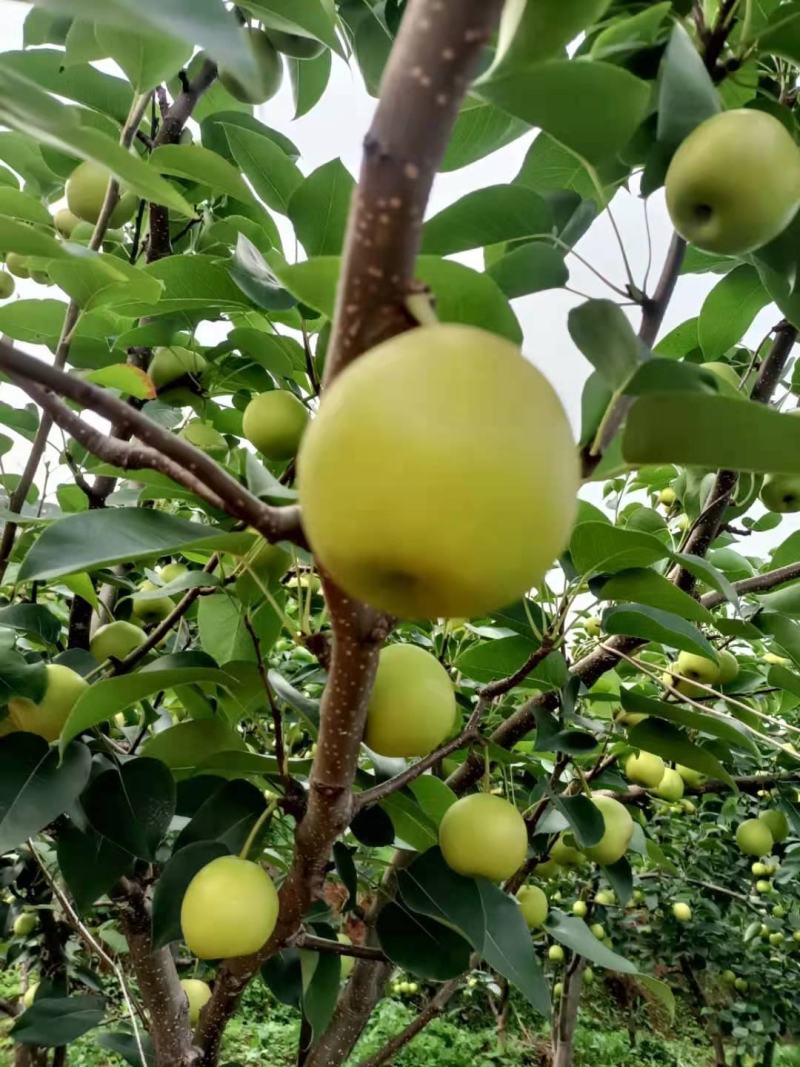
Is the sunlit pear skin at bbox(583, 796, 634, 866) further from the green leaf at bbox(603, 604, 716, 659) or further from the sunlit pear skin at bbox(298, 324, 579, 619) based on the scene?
the sunlit pear skin at bbox(298, 324, 579, 619)

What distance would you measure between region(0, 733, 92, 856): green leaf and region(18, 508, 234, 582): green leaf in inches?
12.3

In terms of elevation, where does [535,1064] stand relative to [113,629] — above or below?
below

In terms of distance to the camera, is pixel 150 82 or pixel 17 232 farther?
pixel 150 82

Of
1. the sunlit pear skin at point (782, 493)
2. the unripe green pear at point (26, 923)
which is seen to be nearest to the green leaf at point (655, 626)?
the sunlit pear skin at point (782, 493)

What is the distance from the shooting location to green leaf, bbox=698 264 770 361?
95 centimetres

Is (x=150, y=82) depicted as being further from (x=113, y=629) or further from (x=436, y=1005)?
(x=436, y=1005)

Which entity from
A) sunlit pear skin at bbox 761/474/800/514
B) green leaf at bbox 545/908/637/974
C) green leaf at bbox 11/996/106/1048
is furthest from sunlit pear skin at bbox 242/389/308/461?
green leaf at bbox 11/996/106/1048

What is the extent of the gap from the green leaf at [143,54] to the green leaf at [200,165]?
230mm

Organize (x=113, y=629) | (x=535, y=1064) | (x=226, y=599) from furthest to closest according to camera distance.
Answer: (x=535, y=1064), (x=113, y=629), (x=226, y=599)

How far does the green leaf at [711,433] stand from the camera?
425mm

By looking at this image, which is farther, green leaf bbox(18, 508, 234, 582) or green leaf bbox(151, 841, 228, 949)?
green leaf bbox(151, 841, 228, 949)

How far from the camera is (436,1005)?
1480 millimetres

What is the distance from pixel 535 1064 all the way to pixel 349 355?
4637 millimetres

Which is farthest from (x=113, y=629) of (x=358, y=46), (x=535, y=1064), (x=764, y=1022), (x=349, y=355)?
(x=535, y=1064)
